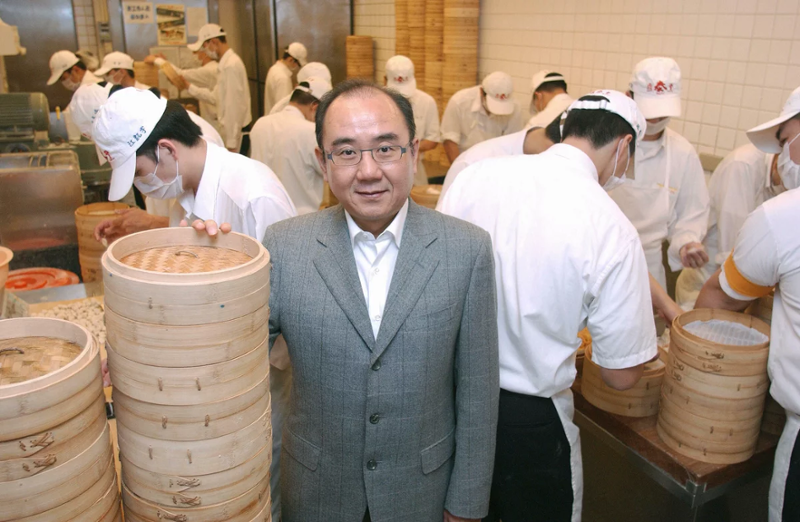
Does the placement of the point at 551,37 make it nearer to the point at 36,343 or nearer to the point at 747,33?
the point at 747,33

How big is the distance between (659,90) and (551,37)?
2377mm

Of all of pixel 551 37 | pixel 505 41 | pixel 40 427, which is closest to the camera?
pixel 40 427

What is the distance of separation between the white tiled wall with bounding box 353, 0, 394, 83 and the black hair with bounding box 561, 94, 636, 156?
19.5 ft

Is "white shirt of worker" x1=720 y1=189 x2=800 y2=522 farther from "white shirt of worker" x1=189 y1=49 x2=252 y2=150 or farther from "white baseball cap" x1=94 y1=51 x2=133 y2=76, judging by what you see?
"white shirt of worker" x1=189 y1=49 x2=252 y2=150

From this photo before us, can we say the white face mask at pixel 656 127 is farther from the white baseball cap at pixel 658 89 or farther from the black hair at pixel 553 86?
the black hair at pixel 553 86

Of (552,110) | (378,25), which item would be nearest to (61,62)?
(378,25)

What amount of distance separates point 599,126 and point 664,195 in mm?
1425

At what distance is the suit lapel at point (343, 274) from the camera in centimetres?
153

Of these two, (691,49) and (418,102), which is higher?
(691,49)

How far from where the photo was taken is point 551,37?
209 inches

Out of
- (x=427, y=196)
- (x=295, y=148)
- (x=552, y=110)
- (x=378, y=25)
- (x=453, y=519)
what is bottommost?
(x=453, y=519)

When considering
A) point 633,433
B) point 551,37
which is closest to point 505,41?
point 551,37

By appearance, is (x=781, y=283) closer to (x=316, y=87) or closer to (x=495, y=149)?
(x=495, y=149)

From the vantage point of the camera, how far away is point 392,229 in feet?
5.27
